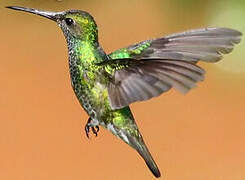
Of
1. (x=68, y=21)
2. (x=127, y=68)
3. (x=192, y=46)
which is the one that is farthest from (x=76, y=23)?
(x=192, y=46)

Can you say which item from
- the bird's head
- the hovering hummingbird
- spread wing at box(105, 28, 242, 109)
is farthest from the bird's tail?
the bird's head

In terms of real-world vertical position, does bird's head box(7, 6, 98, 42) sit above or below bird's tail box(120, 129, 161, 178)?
above

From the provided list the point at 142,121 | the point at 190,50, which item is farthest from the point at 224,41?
the point at 142,121

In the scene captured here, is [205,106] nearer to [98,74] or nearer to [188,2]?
[188,2]

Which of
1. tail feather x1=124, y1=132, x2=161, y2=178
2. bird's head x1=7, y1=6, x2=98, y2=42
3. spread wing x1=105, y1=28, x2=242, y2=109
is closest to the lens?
spread wing x1=105, y1=28, x2=242, y2=109

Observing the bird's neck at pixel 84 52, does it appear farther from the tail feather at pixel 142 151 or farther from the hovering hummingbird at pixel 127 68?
the tail feather at pixel 142 151

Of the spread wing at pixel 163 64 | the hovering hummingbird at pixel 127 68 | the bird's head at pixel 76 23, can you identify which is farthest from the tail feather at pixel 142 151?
the bird's head at pixel 76 23

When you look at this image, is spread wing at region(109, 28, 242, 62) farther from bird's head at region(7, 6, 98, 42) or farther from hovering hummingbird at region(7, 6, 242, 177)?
bird's head at region(7, 6, 98, 42)

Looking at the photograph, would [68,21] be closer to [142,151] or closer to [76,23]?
[76,23]
